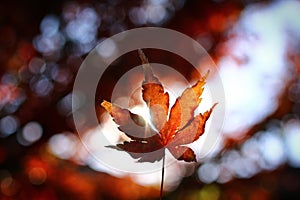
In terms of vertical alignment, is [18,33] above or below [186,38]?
below

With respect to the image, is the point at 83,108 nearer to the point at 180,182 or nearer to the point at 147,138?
the point at 180,182

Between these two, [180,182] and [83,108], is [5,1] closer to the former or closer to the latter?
[83,108]

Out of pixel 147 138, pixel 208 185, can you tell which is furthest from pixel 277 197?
pixel 147 138

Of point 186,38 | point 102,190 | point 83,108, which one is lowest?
point 102,190

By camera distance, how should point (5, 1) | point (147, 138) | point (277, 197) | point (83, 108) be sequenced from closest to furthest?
1. point (147, 138)
2. point (83, 108)
3. point (5, 1)
4. point (277, 197)

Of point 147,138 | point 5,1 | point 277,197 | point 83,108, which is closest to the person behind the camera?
point 147,138

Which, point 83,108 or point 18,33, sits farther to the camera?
point 18,33

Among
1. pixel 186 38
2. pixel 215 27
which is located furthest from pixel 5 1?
pixel 215 27
